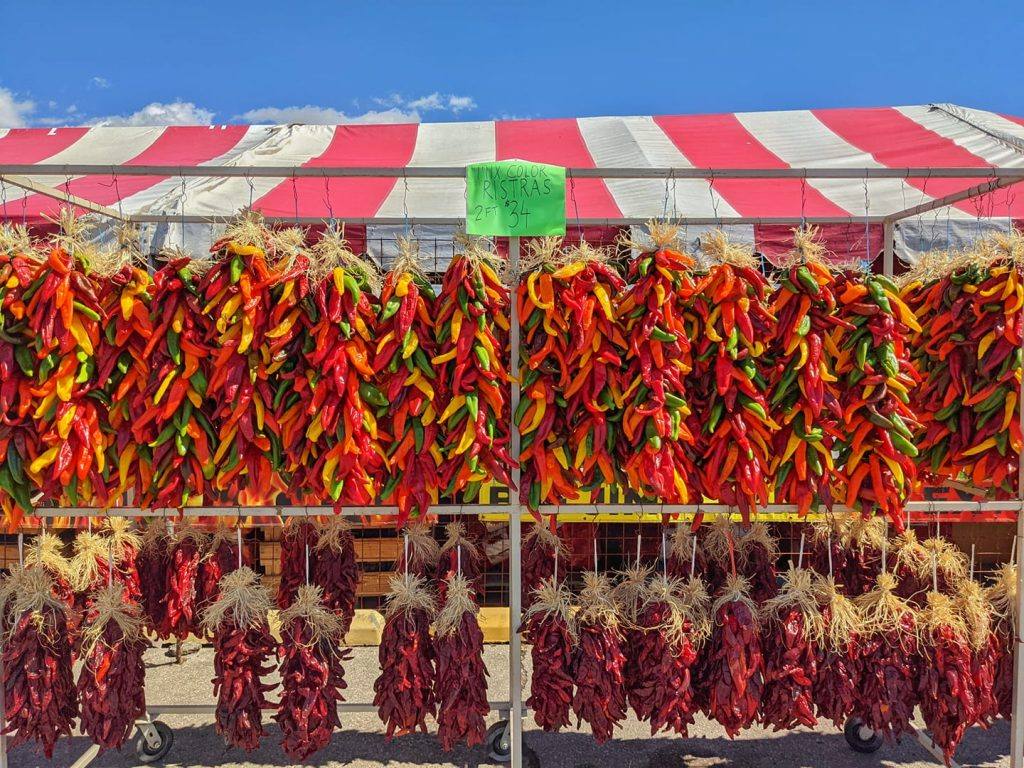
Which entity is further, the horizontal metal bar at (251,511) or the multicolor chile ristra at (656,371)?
the horizontal metal bar at (251,511)

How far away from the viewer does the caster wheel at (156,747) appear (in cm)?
359

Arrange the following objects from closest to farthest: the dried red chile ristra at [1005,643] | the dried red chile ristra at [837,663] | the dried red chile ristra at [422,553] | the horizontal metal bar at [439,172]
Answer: the horizontal metal bar at [439,172], the dried red chile ristra at [837,663], the dried red chile ristra at [1005,643], the dried red chile ristra at [422,553]

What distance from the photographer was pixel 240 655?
2846mm

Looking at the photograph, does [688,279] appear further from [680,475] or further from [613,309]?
[680,475]

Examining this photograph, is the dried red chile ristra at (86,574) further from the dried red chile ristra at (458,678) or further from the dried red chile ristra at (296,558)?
the dried red chile ristra at (458,678)

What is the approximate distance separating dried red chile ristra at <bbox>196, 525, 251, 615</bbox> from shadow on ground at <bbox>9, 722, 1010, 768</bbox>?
3.02 feet

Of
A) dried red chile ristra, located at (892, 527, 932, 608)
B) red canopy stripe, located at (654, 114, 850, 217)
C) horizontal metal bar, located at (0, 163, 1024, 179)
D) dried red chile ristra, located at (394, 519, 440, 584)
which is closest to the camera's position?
horizontal metal bar, located at (0, 163, 1024, 179)

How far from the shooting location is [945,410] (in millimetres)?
2873

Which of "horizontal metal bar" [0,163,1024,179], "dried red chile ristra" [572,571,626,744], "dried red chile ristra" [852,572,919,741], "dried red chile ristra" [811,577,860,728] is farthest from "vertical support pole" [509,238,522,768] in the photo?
"dried red chile ristra" [852,572,919,741]

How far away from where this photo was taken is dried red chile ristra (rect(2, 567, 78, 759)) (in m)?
2.80

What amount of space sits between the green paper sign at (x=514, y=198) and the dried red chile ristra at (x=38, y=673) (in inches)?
96.7

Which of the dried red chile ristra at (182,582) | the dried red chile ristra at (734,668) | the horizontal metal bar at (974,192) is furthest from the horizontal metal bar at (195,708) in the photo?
the horizontal metal bar at (974,192)

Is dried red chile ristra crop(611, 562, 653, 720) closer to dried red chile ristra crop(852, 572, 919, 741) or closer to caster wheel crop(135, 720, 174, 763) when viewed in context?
dried red chile ristra crop(852, 572, 919, 741)

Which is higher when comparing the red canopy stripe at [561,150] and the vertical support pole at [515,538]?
the red canopy stripe at [561,150]
